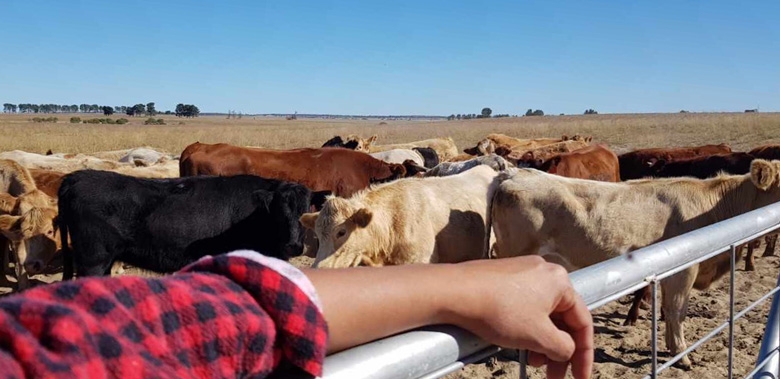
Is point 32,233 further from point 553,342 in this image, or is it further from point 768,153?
point 768,153

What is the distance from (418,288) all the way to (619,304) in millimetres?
7009

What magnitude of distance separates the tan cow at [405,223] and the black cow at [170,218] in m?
1.47

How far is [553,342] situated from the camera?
47.1 inches

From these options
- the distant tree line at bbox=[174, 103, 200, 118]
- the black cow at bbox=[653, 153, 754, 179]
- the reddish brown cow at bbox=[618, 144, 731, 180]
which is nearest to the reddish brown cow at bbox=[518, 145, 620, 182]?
the black cow at bbox=[653, 153, 754, 179]

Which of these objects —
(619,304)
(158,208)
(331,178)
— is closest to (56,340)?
(158,208)

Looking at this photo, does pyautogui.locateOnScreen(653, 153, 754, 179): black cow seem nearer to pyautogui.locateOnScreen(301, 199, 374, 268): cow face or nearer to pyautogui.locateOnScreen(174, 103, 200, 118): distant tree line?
pyautogui.locateOnScreen(301, 199, 374, 268): cow face

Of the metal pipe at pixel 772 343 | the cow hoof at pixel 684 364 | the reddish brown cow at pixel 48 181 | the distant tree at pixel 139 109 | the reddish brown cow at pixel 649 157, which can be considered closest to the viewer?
the metal pipe at pixel 772 343

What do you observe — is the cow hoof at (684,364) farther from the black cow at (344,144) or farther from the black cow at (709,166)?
the black cow at (344,144)

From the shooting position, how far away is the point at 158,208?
6.79 m

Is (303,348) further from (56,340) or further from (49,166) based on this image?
(49,166)

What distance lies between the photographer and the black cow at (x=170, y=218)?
6.59 m

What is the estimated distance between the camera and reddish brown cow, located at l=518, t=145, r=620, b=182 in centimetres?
1121

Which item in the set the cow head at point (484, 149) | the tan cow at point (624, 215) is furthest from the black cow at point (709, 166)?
the tan cow at point (624, 215)

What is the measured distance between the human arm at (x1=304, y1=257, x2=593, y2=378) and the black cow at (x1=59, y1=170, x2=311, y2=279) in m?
5.86
